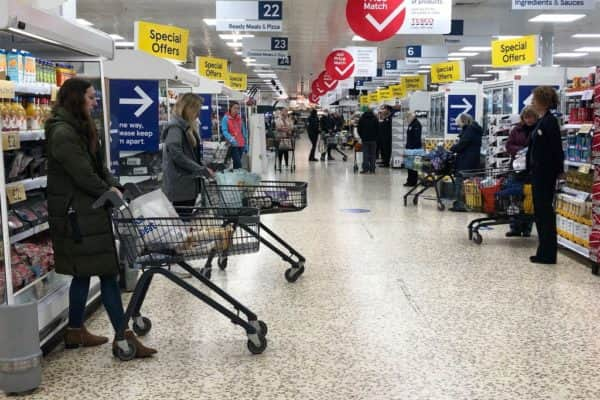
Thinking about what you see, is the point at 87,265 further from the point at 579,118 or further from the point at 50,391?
the point at 579,118

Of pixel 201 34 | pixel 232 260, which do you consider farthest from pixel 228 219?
pixel 201 34

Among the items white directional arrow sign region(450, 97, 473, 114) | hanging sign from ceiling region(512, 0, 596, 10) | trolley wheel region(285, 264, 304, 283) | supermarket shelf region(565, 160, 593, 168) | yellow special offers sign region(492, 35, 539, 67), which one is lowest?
trolley wheel region(285, 264, 304, 283)

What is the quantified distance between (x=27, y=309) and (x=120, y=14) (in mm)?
13989

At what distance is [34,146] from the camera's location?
4.78 m

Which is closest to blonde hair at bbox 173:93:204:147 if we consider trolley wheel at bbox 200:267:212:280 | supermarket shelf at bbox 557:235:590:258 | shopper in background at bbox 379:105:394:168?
trolley wheel at bbox 200:267:212:280

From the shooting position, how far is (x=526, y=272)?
6531 millimetres

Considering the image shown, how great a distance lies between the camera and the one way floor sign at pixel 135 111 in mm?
7301

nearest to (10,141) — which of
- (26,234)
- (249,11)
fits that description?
(26,234)

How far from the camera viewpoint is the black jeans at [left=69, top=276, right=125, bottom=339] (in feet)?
13.7

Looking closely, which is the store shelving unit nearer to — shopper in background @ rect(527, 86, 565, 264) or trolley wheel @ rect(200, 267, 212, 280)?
trolley wheel @ rect(200, 267, 212, 280)

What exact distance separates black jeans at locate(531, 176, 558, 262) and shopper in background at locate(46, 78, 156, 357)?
433 centimetres

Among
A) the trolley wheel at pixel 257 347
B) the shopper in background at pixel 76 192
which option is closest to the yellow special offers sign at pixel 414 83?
the trolley wheel at pixel 257 347

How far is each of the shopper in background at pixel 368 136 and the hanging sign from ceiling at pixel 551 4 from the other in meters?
8.70

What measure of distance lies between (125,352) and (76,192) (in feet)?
3.22
